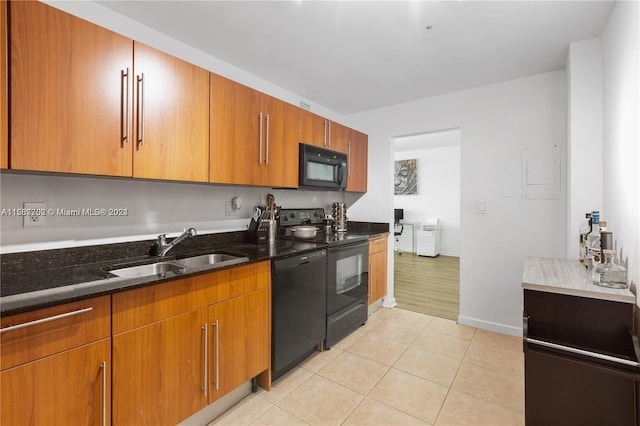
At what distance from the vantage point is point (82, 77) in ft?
4.44

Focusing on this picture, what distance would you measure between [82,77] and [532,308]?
8.47 ft

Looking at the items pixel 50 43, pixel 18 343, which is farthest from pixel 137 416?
pixel 50 43

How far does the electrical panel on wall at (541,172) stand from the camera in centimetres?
266

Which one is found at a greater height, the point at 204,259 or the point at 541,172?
the point at 541,172

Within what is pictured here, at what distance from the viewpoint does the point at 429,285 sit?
4469mm

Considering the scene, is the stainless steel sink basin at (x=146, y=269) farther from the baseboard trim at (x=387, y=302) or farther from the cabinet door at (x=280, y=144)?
the baseboard trim at (x=387, y=302)

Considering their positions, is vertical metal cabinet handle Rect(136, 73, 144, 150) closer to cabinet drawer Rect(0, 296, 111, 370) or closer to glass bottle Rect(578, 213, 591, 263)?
cabinet drawer Rect(0, 296, 111, 370)

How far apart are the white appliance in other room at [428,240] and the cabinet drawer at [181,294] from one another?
5482 mm

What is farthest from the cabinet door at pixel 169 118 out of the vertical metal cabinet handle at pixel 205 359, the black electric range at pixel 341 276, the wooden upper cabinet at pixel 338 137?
the wooden upper cabinet at pixel 338 137

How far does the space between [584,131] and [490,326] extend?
1949mm

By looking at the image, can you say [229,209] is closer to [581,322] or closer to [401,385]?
[401,385]

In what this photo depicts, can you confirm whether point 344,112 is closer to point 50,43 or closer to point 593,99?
point 593,99

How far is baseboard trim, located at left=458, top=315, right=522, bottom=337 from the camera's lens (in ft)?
9.30

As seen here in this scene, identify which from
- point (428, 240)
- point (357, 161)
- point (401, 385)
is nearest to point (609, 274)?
point (401, 385)
